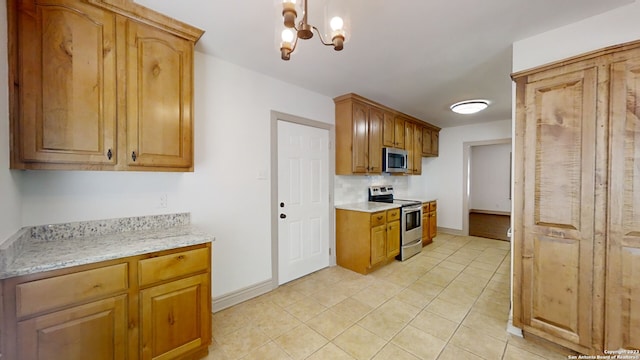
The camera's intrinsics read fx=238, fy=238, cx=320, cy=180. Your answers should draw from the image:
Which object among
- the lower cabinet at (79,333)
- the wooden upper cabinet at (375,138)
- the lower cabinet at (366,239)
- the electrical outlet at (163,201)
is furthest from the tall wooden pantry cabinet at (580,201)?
the electrical outlet at (163,201)

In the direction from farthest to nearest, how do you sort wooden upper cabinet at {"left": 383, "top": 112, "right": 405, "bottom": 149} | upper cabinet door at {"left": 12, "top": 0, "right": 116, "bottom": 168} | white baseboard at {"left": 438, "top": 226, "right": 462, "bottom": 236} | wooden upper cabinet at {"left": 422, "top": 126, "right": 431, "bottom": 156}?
white baseboard at {"left": 438, "top": 226, "right": 462, "bottom": 236}
wooden upper cabinet at {"left": 422, "top": 126, "right": 431, "bottom": 156}
wooden upper cabinet at {"left": 383, "top": 112, "right": 405, "bottom": 149}
upper cabinet door at {"left": 12, "top": 0, "right": 116, "bottom": 168}

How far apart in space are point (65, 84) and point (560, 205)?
345 centimetres

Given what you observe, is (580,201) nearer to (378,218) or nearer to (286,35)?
(378,218)

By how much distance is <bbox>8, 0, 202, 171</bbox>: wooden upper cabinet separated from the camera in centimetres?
137

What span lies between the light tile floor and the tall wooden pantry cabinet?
1.31 ft

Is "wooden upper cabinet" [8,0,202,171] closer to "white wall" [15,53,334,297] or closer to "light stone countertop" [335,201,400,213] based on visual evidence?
"white wall" [15,53,334,297]

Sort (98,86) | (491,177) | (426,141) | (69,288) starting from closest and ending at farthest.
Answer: (69,288), (98,86), (426,141), (491,177)

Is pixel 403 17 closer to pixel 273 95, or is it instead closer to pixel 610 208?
pixel 273 95

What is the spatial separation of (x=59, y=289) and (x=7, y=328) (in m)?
0.21

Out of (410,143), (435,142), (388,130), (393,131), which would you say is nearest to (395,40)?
(388,130)

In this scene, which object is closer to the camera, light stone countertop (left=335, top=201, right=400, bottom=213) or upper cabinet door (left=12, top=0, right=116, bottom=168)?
upper cabinet door (left=12, top=0, right=116, bottom=168)

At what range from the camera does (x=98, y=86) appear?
5.11 feet

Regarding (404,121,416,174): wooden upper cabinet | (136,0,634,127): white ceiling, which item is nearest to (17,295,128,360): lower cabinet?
(136,0,634,127): white ceiling

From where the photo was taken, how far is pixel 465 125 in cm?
545
